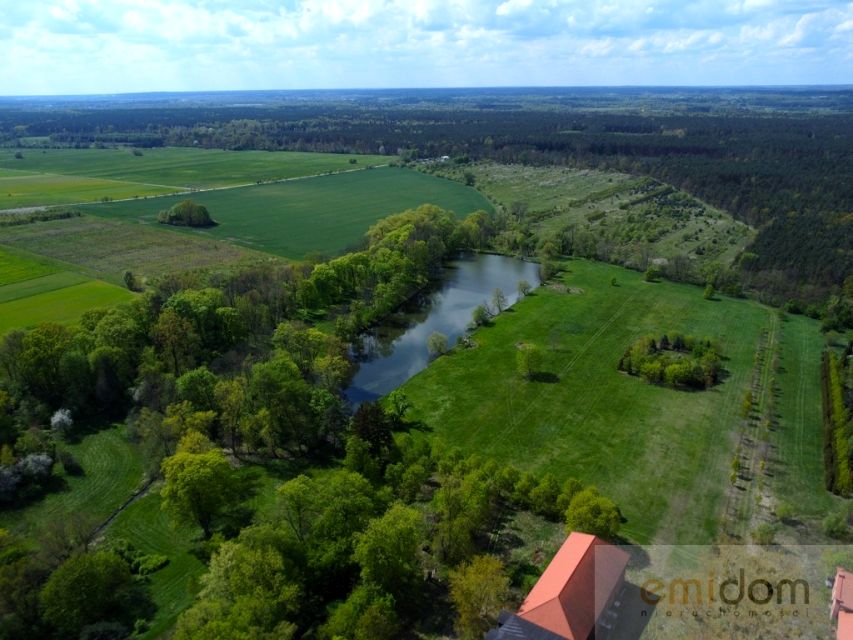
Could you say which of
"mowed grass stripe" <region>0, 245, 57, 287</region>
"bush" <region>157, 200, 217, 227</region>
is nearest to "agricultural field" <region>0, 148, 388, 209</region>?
"bush" <region>157, 200, 217, 227</region>

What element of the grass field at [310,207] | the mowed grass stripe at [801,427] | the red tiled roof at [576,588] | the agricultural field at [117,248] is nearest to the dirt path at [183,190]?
the grass field at [310,207]

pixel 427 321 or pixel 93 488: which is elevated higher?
pixel 93 488

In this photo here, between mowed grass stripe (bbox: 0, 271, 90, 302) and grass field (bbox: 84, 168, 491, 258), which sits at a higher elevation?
grass field (bbox: 84, 168, 491, 258)

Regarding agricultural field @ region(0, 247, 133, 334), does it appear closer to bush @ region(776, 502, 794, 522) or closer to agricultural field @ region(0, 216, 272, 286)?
agricultural field @ region(0, 216, 272, 286)

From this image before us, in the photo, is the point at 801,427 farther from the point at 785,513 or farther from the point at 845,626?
the point at 845,626

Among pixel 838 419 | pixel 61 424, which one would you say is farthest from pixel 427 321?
pixel 838 419

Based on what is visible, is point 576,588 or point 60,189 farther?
point 60,189
